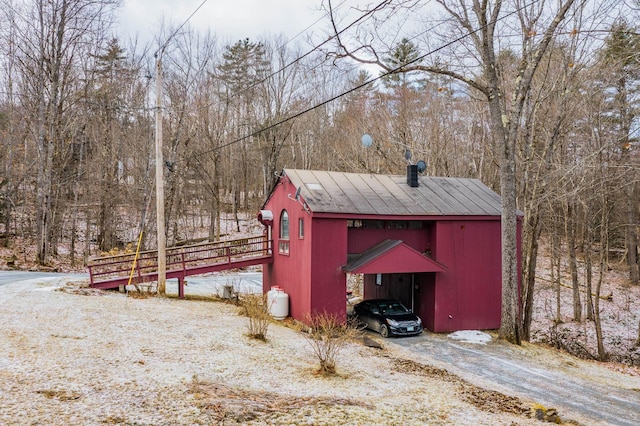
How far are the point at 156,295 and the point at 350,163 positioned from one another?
16256 mm

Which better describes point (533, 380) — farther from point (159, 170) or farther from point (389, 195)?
point (159, 170)

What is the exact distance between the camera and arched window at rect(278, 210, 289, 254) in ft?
51.8

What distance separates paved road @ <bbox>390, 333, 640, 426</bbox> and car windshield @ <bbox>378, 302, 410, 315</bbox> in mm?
1145

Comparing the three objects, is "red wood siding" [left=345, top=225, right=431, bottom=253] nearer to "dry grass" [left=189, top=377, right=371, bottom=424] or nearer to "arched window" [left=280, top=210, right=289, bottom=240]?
"arched window" [left=280, top=210, right=289, bottom=240]

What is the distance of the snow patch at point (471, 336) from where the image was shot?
13.2 meters

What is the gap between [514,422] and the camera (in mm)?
6180

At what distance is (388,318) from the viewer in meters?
13.5

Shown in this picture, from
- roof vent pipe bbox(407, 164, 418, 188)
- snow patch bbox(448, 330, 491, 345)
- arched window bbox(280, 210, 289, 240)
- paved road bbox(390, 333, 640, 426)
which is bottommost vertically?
snow patch bbox(448, 330, 491, 345)

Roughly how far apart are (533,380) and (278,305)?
26.7 ft

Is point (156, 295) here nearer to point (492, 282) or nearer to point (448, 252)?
point (448, 252)

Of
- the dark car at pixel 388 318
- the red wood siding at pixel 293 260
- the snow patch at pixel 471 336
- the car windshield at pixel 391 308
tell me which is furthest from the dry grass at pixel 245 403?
the snow patch at pixel 471 336

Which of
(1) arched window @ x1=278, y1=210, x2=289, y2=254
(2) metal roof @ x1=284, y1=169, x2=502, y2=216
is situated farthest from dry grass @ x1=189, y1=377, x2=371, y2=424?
(1) arched window @ x1=278, y1=210, x2=289, y2=254

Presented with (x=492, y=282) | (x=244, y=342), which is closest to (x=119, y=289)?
(x=244, y=342)

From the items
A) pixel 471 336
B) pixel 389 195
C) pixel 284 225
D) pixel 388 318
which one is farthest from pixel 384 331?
pixel 284 225
